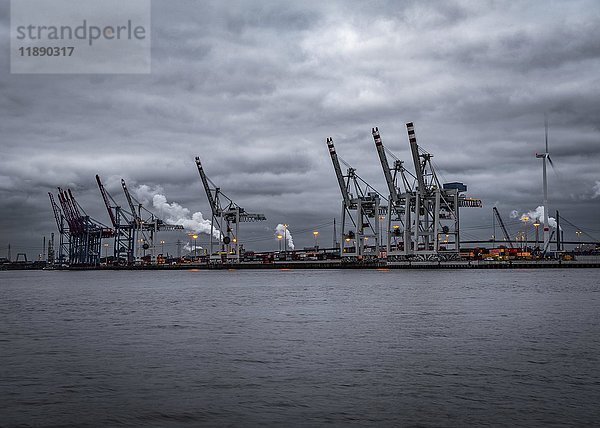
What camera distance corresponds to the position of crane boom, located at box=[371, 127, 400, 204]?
138 m

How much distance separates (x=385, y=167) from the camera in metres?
138

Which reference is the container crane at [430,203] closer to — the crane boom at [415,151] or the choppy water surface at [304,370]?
the crane boom at [415,151]

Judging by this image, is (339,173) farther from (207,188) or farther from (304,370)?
(304,370)

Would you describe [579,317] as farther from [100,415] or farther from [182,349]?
[100,415]

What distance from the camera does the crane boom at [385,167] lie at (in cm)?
13850

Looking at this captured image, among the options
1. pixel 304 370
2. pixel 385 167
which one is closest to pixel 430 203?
pixel 385 167

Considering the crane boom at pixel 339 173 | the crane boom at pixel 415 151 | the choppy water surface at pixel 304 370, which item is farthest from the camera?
the crane boom at pixel 339 173

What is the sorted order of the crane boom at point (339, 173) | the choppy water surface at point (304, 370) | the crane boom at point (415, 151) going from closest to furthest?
1. the choppy water surface at point (304, 370)
2. the crane boom at point (415, 151)
3. the crane boom at point (339, 173)

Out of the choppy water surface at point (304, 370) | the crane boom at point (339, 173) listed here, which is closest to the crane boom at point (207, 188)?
the crane boom at point (339, 173)

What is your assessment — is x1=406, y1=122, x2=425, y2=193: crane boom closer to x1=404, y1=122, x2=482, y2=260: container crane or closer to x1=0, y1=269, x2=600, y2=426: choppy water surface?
x1=404, y1=122, x2=482, y2=260: container crane

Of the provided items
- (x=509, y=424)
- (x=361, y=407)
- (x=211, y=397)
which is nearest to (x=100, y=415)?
(x=211, y=397)

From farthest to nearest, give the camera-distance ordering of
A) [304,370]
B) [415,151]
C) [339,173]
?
[339,173] → [415,151] → [304,370]

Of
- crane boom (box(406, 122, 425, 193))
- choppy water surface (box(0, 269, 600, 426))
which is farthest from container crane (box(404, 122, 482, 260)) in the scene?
choppy water surface (box(0, 269, 600, 426))

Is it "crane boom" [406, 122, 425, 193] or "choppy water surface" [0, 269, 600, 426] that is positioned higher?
"crane boom" [406, 122, 425, 193]
